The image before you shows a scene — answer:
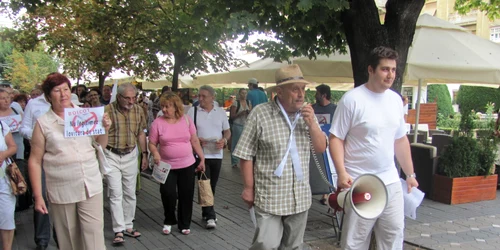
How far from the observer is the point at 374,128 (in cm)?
324

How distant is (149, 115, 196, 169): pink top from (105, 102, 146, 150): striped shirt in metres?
0.22

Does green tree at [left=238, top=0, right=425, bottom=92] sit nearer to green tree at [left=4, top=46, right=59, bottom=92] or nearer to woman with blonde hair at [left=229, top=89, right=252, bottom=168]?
woman with blonde hair at [left=229, top=89, right=252, bottom=168]

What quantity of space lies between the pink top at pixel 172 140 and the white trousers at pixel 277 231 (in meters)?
2.17

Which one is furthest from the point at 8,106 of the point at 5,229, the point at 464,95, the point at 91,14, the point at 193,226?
the point at 464,95

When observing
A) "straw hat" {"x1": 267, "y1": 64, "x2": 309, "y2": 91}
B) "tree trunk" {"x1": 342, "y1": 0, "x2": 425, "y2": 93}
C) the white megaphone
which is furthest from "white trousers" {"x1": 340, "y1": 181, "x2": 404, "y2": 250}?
"tree trunk" {"x1": 342, "y1": 0, "x2": 425, "y2": 93}

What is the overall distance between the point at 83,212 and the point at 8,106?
2341mm

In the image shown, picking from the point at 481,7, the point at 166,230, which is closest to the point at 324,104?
the point at 166,230

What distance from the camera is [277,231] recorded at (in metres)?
3.32

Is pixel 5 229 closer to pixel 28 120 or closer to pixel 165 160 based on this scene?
pixel 28 120

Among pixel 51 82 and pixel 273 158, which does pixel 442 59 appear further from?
pixel 51 82

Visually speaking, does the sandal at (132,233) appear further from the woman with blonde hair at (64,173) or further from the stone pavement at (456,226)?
the stone pavement at (456,226)

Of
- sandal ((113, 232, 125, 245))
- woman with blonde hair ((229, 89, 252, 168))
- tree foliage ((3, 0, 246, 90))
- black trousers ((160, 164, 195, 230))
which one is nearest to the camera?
sandal ((113, 232, 125, 245))

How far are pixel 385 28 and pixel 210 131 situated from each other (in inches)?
104

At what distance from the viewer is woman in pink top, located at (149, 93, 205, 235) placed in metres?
5.23
